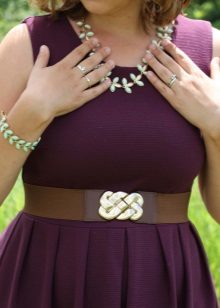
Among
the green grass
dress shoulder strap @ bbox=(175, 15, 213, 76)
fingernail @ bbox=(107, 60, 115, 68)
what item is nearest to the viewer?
fingernail @ bbox=(107, 60, 115, 68)

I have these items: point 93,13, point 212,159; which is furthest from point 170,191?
point 93,13

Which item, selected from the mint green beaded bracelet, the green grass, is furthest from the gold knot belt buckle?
the green grass

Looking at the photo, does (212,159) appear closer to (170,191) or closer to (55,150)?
(170,191)

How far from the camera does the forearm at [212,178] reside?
9.66 feet

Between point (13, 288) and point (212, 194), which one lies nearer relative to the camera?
point (13, 288)

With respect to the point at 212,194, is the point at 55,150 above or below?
above

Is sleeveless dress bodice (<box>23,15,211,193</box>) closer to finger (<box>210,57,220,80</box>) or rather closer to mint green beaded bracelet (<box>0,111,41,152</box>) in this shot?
mint green beaded bracelet (<box>0,111,41,152</box>)

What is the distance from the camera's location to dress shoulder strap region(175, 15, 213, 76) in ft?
9.91

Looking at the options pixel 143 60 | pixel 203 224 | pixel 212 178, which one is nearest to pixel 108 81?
pixel 143 60

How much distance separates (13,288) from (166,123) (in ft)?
2.08

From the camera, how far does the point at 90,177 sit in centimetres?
283

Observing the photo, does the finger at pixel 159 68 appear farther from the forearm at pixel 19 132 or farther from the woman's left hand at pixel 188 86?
the forearm at pixel 19 132

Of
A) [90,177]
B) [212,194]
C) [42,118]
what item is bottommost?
[212,194]

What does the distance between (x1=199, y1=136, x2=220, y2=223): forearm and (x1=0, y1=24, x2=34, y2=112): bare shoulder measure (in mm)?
549
